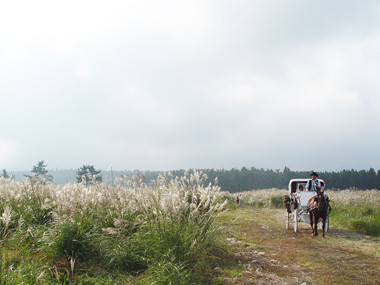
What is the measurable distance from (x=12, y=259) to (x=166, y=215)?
8.58 feet

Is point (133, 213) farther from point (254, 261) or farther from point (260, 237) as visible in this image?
point (260, 237)

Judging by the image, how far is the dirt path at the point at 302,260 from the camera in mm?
4941

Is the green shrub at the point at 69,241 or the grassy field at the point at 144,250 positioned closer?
the grassy field at the point at 144,250

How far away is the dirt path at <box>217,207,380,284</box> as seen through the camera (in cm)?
494

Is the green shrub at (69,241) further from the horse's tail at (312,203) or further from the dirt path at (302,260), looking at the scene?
the horse's tail at (312,203)

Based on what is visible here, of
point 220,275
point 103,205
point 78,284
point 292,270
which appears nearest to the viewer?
point 78,284

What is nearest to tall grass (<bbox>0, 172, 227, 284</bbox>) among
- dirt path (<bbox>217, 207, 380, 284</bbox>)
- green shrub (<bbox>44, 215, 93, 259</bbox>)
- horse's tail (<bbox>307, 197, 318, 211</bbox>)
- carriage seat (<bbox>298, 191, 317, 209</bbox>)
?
green shrub (<bbox>44, 215, 93, 259</bbox>)

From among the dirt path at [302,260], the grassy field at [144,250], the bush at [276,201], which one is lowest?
the bush at [276,201]

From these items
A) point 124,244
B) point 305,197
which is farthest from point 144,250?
point 305,197

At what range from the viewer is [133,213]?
244 inches

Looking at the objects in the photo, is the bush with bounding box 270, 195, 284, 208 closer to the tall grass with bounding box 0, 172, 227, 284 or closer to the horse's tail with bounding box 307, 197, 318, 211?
the horse's tail with bounding box 307, 197, 318, 211

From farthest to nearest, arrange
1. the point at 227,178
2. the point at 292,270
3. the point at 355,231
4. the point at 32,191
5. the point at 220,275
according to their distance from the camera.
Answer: the point at 227,178 < the point at 355,231 < the point at 32,191 < the point at 292,270 < the point at 220,275

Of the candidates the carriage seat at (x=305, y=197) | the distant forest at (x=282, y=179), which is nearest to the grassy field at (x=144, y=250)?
the carriage seat at (x=305, y=197)

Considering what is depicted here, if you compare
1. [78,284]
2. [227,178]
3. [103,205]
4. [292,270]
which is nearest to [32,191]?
[103,205]
